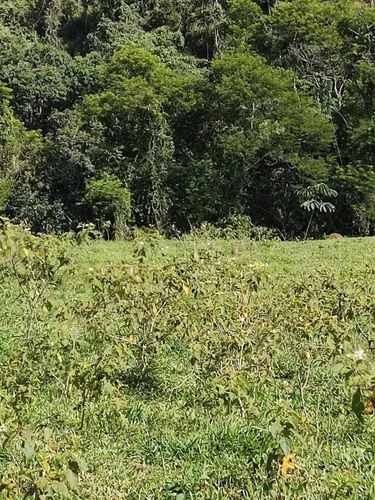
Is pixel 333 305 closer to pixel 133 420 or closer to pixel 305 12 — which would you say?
pixel 133 420

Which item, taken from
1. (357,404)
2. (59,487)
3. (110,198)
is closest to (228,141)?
(110,198)

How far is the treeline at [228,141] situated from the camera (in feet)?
53.5

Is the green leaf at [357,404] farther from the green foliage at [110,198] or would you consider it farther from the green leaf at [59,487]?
the green foliage at [110,198]

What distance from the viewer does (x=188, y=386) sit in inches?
129

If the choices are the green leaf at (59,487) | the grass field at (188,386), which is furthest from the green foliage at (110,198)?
the green leaf at (59,487)

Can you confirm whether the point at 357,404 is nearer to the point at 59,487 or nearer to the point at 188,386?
the point at 59,487

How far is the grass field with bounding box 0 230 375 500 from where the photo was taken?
81.4 inches

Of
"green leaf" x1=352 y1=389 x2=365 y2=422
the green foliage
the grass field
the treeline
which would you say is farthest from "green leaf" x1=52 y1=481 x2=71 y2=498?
the treeline

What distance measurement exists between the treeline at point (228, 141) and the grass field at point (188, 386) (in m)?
12.2

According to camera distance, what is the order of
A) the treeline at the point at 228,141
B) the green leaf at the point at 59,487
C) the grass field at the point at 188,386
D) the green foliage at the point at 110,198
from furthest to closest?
the green foliage at the point at 110,198
the treeline at the point at 228,141
the grass field at the point at 188,386
the green leaf at the point at 59,487

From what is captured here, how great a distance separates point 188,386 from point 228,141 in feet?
44.7

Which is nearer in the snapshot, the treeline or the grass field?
the grass field

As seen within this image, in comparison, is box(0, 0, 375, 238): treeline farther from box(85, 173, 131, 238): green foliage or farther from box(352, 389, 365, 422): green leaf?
box(352, 389, 365, 422): green leaf

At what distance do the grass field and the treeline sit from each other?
1222 cm
